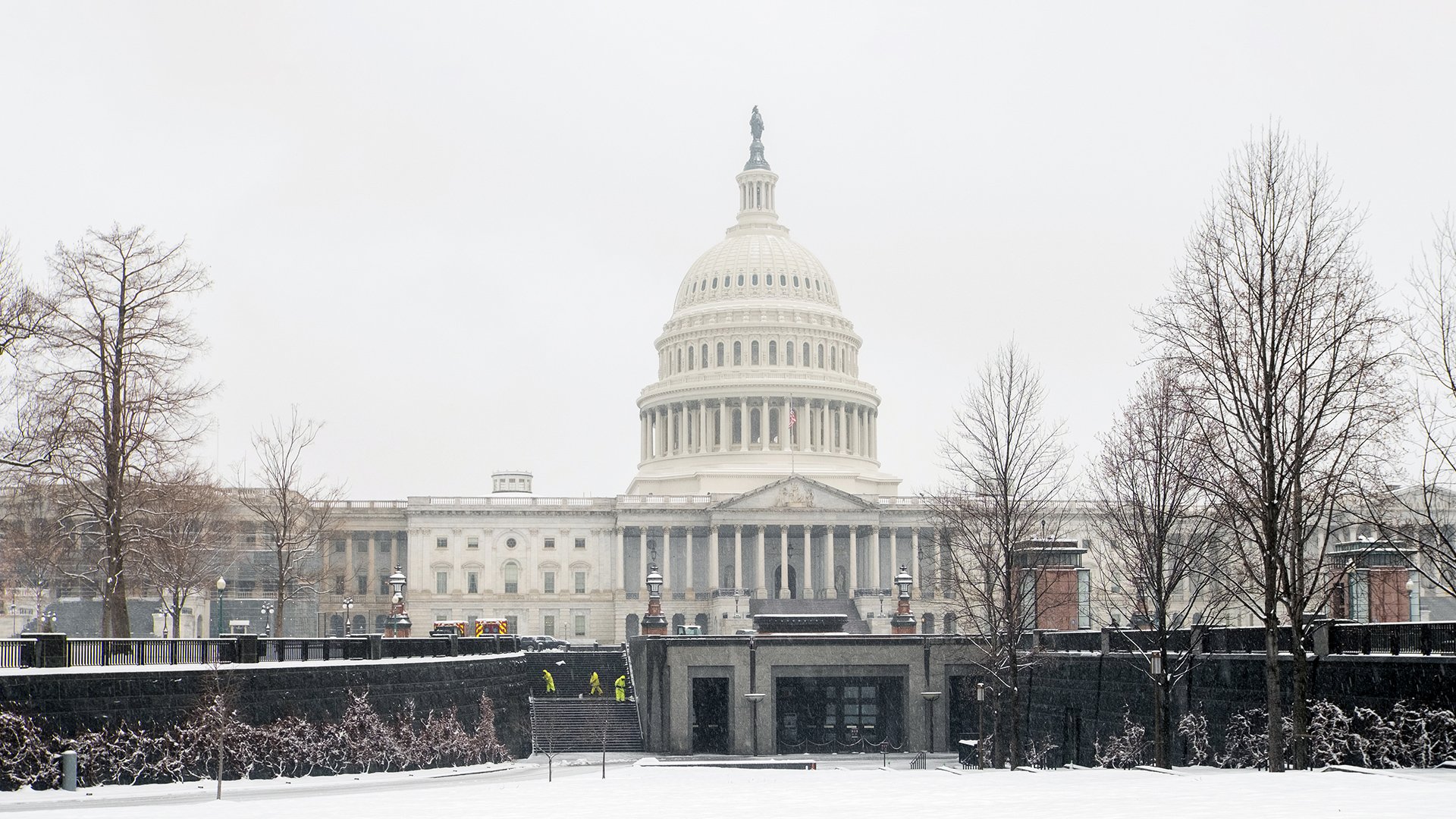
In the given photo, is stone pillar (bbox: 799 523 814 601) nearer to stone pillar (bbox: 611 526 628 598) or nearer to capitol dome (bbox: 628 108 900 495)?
capitol dome (bbox: 628 108 900 495)

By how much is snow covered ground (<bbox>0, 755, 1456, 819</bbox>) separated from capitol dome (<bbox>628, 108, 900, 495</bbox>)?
120263 mm

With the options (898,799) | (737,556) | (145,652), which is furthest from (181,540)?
(737,556)

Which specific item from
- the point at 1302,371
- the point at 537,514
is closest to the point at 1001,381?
the point at 1302,371

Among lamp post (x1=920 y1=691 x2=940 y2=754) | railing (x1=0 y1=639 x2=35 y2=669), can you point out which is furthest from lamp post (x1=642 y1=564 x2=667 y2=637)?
railing (x1=0 y1=639 x2=35 y2=669)

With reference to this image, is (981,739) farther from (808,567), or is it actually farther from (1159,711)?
(808,567)

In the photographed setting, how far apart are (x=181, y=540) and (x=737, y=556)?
78.8 meters

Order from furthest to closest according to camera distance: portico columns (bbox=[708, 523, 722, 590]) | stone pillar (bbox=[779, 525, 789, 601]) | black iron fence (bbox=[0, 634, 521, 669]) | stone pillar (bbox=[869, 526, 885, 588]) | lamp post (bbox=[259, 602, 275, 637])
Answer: stone pillar (bbox=[779, 525, 789, 601])
stone pillar (bbox=[869, 526, 885, 588])
portico columns (bbox=[708, 523, 722, 590])
lamp post (bbox=[259, 602, 275, 637])
black iron fence (bbox=[0, 634, 521, 669])

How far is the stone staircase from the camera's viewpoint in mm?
119688

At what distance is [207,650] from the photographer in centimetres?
4512

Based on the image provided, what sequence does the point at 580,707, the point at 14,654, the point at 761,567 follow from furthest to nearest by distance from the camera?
the point at 761,567
the point at 580,707
the point at 14,654

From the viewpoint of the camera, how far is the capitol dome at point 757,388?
15950cm

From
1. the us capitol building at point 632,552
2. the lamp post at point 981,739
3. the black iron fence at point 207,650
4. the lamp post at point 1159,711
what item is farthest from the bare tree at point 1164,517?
the us capitol building at point 632,552

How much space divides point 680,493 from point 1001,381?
106 meters

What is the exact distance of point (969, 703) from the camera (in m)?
67.2
